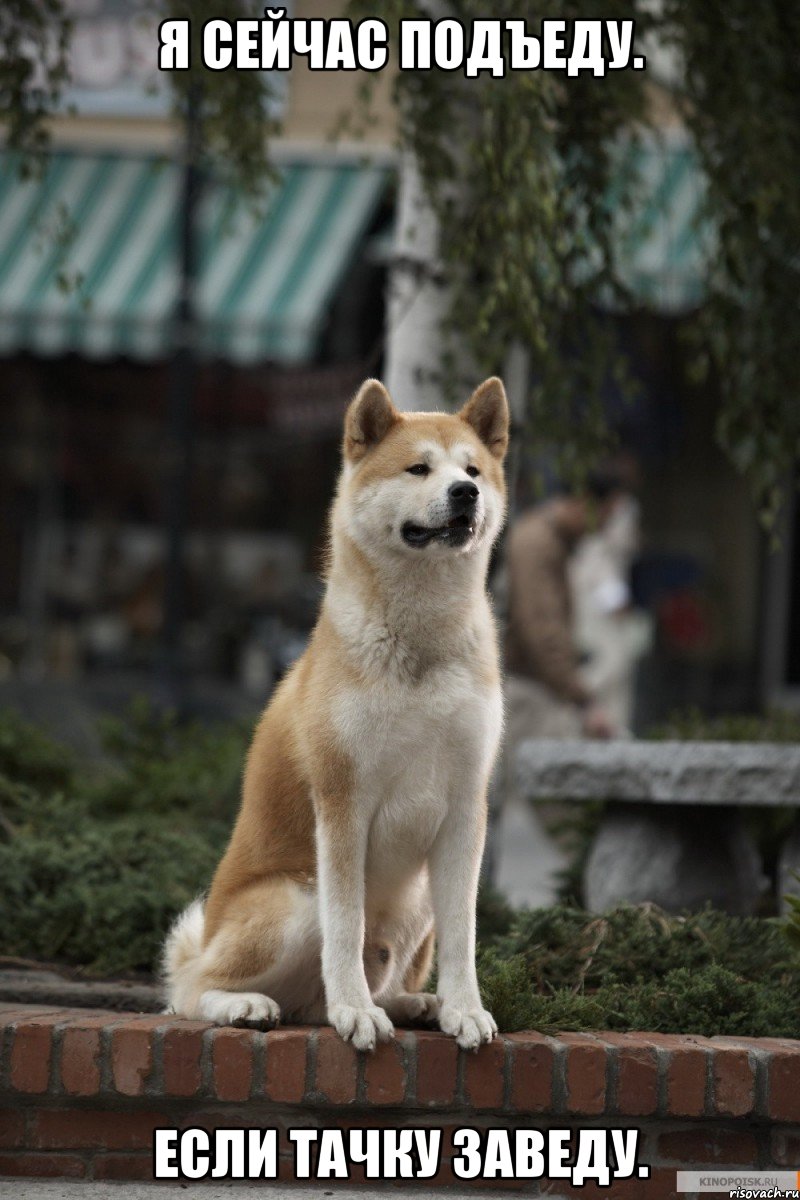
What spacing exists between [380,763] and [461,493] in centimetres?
60

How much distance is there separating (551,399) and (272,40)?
1605 millimetres

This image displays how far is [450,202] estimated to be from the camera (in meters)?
5.19

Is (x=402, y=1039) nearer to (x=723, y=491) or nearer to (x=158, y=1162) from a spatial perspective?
(x=158, y=1162)

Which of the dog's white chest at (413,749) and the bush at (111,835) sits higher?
the dog's white chest at (413,749)

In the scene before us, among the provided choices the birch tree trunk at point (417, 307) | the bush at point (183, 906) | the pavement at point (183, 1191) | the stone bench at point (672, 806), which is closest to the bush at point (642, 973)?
the bush at point (183, 906)

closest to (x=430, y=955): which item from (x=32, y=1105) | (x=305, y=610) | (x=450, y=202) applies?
(x=32, y=1105)

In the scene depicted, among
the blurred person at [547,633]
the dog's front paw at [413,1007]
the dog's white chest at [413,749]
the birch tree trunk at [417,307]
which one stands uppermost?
the birch tree trunk at [417,307]

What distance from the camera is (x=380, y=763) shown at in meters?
3.31

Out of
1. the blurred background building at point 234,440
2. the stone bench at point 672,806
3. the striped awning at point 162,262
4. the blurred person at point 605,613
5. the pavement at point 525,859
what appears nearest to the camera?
the stone bench at point 672,806

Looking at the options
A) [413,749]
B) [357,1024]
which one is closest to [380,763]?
[413,749]

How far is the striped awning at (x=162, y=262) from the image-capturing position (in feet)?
37.7

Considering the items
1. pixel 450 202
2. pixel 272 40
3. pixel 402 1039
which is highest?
pixel 272 40

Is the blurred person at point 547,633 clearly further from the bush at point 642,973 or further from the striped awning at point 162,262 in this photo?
the bush at point 642,973

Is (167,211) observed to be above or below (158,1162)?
above
